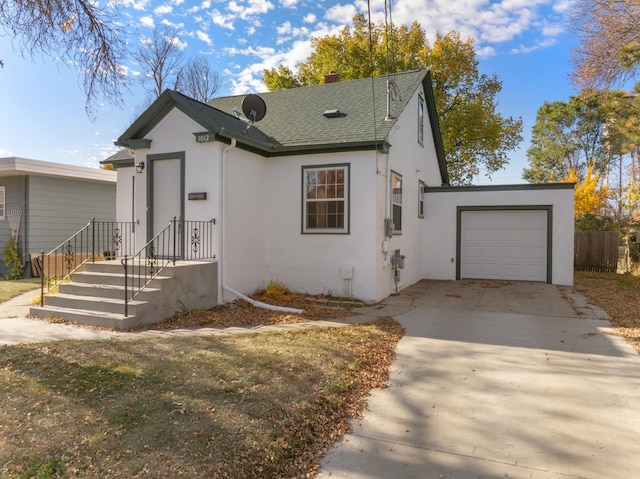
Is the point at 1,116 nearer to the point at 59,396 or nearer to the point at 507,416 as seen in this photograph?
the point at 59,396

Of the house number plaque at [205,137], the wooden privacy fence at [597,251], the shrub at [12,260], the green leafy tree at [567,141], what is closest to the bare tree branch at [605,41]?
the wooden privacy fence at [597,251]

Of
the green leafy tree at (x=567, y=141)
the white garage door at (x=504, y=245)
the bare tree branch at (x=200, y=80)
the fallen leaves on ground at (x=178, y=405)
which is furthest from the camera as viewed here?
the green leafy tree at (x=567, y=141)

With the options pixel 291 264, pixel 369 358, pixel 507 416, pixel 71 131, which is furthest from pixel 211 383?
pixel 71 131

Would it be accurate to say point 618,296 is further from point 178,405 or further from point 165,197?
point 165,197

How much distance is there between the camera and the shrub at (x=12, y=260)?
13000 mm

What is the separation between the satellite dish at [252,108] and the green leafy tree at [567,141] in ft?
98.1

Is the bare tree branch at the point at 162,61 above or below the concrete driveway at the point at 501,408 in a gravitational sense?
above

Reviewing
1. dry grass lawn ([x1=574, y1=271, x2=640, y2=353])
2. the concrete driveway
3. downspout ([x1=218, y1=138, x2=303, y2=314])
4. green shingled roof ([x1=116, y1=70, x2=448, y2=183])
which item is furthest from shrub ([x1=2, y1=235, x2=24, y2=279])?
dry grass lawn ([x1=574, y1=271, x2=640, y2=353])

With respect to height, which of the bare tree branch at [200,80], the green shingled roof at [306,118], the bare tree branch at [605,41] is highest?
the bare tree branch at [200,80]

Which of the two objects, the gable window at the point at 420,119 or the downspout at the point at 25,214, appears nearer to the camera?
the gable window at the point at 420,119

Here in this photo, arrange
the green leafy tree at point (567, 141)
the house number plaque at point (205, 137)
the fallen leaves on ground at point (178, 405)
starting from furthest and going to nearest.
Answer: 1. the green leafy tree at point (567, 141)
2. the house number plaque at point (205, 137)
3. the fallen leaves on ground at point (178, 405)

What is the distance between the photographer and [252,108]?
9398 millimetres

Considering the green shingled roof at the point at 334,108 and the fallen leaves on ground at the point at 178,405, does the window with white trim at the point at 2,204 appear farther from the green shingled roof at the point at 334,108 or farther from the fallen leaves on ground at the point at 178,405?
the fallen leaves on ground at the point at 178,405

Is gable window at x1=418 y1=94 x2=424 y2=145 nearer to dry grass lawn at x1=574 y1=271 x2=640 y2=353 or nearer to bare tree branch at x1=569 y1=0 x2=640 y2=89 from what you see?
bare tree branch at x1=569 y1=0 x2=640 y2=89
